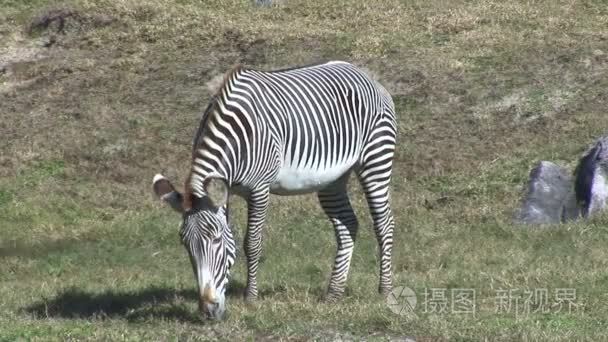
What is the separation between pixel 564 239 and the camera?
1570cm

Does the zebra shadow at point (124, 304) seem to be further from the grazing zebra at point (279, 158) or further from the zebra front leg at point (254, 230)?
the grazing zebra at point (279, 158)

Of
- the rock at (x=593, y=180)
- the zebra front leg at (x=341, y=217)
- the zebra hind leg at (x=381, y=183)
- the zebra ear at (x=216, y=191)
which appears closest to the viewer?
the zebra ear at (x=216, y=191)

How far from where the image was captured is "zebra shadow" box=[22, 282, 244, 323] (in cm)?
A: 1133

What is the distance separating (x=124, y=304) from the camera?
12688 millimetres

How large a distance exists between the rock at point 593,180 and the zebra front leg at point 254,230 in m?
7.19

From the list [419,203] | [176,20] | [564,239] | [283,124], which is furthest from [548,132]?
A: [176,20]

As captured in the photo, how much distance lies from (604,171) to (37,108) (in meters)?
15.7

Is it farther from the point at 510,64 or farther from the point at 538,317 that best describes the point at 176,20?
the point at 538,317

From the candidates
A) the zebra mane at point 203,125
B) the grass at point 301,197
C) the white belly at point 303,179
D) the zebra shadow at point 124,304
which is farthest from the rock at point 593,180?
the zebra mane at point 203,125

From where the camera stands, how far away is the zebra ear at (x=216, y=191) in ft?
33.3

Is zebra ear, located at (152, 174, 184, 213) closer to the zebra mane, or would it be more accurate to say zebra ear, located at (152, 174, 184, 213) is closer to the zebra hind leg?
the zebra mane

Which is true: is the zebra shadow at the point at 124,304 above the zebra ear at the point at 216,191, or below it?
below

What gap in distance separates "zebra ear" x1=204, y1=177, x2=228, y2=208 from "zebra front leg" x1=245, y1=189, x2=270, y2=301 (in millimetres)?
1240

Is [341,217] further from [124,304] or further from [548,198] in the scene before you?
[548,198]
